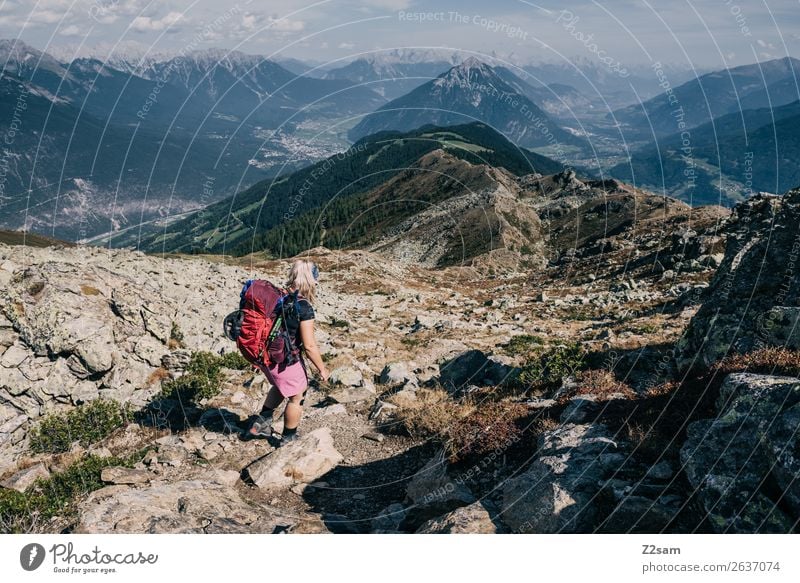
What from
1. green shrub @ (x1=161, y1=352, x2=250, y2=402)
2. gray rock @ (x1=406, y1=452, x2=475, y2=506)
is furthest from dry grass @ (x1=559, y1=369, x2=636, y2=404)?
green shrub @ (x1=161, y1=352, x2=250, y2=402)

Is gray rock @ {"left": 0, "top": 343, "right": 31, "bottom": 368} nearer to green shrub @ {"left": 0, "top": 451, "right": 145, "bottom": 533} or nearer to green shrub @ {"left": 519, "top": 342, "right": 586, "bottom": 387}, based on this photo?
green shrub @ {"left": 0, "top": 451, "right": 145, "bottom": 533}

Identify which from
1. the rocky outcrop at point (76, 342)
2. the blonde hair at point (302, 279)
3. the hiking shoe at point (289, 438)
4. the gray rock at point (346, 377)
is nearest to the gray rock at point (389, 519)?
the hiking shoe at point (289, 438)

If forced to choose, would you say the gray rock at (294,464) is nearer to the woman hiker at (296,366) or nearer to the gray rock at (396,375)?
the woman hiker at (296,366)

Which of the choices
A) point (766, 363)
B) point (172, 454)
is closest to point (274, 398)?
point (172, 454)

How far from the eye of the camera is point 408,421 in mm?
11547

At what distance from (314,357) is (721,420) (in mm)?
6882

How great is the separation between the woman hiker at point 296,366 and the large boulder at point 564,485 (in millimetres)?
4276

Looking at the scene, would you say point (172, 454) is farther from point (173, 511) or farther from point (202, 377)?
point (202, 377)

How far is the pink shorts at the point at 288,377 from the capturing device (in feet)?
33.0

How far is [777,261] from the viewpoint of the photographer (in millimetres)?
12852

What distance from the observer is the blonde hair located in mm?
9461

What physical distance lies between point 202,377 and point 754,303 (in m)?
15.2
